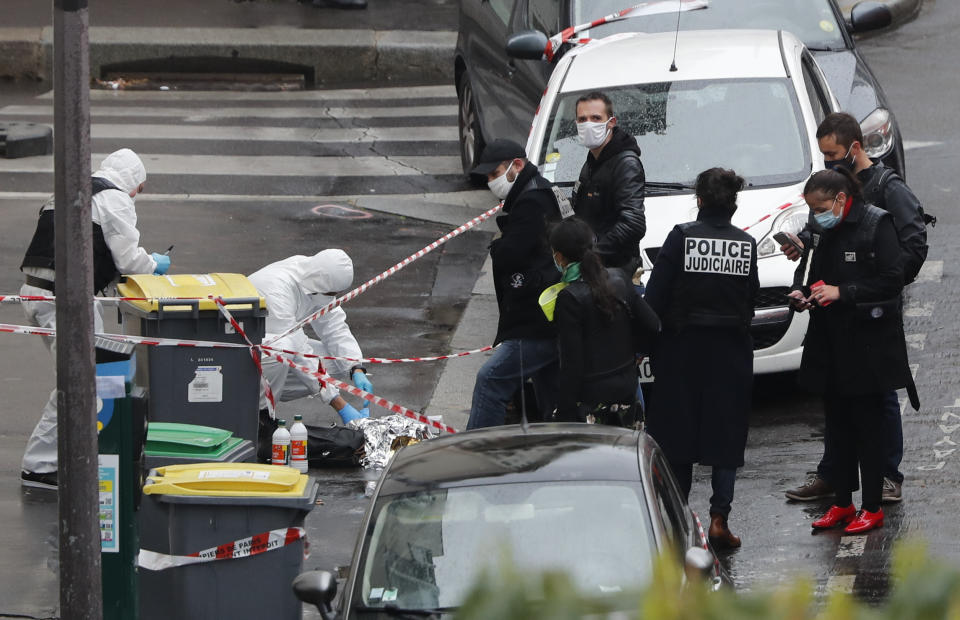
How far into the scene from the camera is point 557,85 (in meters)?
10.1

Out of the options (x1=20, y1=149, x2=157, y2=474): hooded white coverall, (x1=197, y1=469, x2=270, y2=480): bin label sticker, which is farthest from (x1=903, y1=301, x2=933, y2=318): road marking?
(x1=197, y1=469, x2=270, y2=480): bin label sticker

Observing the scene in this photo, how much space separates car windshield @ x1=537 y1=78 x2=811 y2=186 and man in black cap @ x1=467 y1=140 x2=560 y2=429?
189cm

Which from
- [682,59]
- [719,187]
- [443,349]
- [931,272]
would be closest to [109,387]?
[719,187]

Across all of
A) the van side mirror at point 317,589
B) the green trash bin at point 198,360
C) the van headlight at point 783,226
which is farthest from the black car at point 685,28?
the van side mirror at point 317,589

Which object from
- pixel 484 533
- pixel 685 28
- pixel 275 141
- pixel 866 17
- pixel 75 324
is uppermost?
pixel 866 17

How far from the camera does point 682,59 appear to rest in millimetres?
10023

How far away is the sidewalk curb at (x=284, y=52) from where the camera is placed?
18562mm

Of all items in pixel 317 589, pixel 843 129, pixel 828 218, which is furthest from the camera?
pixel 843 129

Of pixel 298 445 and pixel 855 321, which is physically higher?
pixel 855 321

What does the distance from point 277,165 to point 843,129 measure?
8.76 m

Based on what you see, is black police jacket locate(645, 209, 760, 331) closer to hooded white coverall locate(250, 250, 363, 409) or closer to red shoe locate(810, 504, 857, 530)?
red shoe locate(810, 504, 857, 530)

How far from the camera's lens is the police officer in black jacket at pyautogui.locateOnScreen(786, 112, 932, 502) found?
6969 millimetres

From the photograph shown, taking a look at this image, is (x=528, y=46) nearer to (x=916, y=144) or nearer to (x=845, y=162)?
(x=845, y=162)

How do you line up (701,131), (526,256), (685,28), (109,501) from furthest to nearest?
(685,28) < (701,131) < (526,256) < (109,501)
